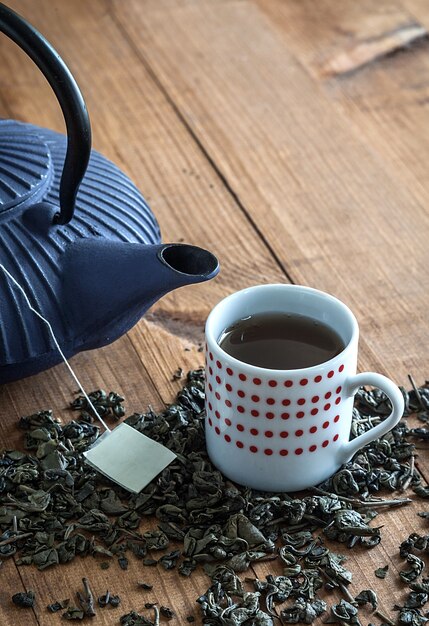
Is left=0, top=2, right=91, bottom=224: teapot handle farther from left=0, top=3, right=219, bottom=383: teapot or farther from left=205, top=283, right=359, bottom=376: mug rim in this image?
left=205, top=283, right=359, bottom=376: mug rim

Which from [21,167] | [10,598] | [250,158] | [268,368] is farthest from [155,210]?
[10,598]

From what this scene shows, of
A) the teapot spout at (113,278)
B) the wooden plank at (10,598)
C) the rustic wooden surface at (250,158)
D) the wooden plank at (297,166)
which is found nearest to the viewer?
the wooden plank at (10,598)

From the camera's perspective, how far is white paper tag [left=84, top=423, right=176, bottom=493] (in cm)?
87

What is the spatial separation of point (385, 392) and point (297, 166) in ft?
1.70

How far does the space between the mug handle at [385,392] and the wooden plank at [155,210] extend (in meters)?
0.16

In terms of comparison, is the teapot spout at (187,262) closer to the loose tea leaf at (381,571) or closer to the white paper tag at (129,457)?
the white paper tag at (129,457)

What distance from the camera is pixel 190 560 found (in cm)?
81

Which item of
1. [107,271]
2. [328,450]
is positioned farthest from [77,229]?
[328,450]

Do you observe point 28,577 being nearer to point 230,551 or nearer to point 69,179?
point 230,551

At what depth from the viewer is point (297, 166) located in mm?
1287

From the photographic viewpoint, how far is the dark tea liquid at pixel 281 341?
84 centimetres

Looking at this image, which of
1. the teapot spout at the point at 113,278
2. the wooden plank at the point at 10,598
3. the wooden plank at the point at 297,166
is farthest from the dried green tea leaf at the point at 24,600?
the wooden plank at the point at 297,166

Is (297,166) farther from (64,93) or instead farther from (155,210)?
(64,93)

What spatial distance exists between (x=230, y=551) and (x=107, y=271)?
0.25 metres
